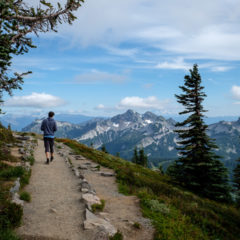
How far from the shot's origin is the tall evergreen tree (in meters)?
23.1

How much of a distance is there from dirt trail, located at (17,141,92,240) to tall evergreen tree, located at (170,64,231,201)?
51.7ft

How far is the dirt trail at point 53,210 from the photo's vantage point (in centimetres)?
596

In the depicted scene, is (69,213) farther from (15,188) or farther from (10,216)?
(15,188)

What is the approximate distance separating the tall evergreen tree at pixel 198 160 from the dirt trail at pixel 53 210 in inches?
621

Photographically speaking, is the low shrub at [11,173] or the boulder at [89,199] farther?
the low shrub at [11,173]

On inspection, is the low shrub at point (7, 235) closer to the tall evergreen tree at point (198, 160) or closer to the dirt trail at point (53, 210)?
the dirt trail at point (53, 210)

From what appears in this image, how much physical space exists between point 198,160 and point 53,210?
20.0 m

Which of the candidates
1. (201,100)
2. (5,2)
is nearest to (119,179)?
(5,2)

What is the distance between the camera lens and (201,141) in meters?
24.3

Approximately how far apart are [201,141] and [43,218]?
21.4 meters

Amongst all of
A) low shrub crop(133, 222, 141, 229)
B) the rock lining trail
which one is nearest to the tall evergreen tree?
the rock lining trail

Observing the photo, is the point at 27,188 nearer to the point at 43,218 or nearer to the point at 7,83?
the point at 43,218

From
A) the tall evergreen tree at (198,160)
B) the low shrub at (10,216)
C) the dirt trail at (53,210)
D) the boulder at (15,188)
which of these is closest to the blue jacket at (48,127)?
the dirt trail at (53,210)

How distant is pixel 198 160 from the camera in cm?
2372
